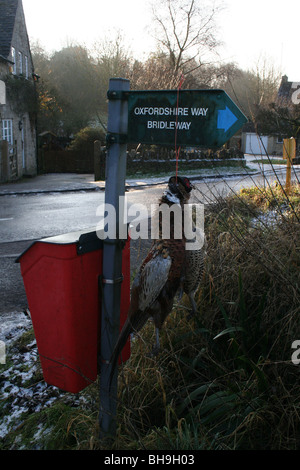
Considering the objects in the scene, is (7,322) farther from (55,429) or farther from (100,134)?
(100,134)

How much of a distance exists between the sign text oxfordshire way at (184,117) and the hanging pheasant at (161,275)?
1.57ft

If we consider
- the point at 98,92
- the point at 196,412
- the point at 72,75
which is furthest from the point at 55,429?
the point at 72,75

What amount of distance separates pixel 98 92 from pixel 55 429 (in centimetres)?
3341

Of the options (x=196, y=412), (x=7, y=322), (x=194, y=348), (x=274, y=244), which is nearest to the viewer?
(x=196, y=412)

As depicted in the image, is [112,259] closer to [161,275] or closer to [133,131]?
[161,275]

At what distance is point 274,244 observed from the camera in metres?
3.48

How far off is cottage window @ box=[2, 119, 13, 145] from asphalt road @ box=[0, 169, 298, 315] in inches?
224

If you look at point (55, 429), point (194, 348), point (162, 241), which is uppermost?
point (162, 241)

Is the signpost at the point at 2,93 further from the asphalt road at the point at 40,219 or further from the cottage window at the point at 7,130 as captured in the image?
the asphalt road at the point at 40,219

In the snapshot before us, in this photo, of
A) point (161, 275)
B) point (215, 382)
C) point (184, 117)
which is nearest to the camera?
point (184, 117)

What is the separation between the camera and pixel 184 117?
1.89 metres

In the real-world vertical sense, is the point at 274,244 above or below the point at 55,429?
above

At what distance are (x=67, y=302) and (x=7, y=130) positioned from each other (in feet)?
60.9

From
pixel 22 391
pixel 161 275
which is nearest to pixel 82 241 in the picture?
pixel 161 275
